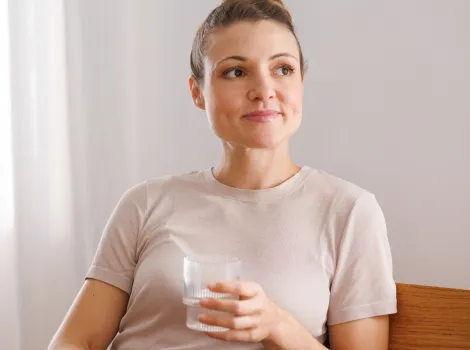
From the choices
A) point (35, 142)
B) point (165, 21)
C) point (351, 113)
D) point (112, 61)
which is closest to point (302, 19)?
point (351, 113)

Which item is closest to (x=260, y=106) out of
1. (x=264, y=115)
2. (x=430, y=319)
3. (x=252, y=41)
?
(x=264, y=115)

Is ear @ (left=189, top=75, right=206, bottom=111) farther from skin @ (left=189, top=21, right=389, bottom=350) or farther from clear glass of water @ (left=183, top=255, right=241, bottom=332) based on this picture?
clear glass of water @ (left=183, top=255, right=241, bottom=332)

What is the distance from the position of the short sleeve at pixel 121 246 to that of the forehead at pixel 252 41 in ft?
1.07

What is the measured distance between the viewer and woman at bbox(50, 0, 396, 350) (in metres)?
1.43

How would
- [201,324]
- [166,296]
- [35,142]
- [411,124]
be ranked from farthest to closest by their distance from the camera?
[35,142], [411,124], [166,296], [201,324]

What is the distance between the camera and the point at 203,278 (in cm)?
121

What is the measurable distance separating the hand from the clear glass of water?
16 mm

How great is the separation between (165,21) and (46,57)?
37 cm

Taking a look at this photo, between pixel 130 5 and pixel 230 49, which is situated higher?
pixel 130 5

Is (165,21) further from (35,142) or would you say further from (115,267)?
(115,267)

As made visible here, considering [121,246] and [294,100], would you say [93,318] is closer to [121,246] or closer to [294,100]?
[121,246]

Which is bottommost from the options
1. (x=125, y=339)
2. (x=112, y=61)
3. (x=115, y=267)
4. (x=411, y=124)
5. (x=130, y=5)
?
(x=125, y=339)

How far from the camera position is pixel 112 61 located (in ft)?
7.90

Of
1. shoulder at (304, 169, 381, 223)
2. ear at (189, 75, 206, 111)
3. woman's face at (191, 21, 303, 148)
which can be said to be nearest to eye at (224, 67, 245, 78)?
woman's face at (191, 21, 303, 148)
